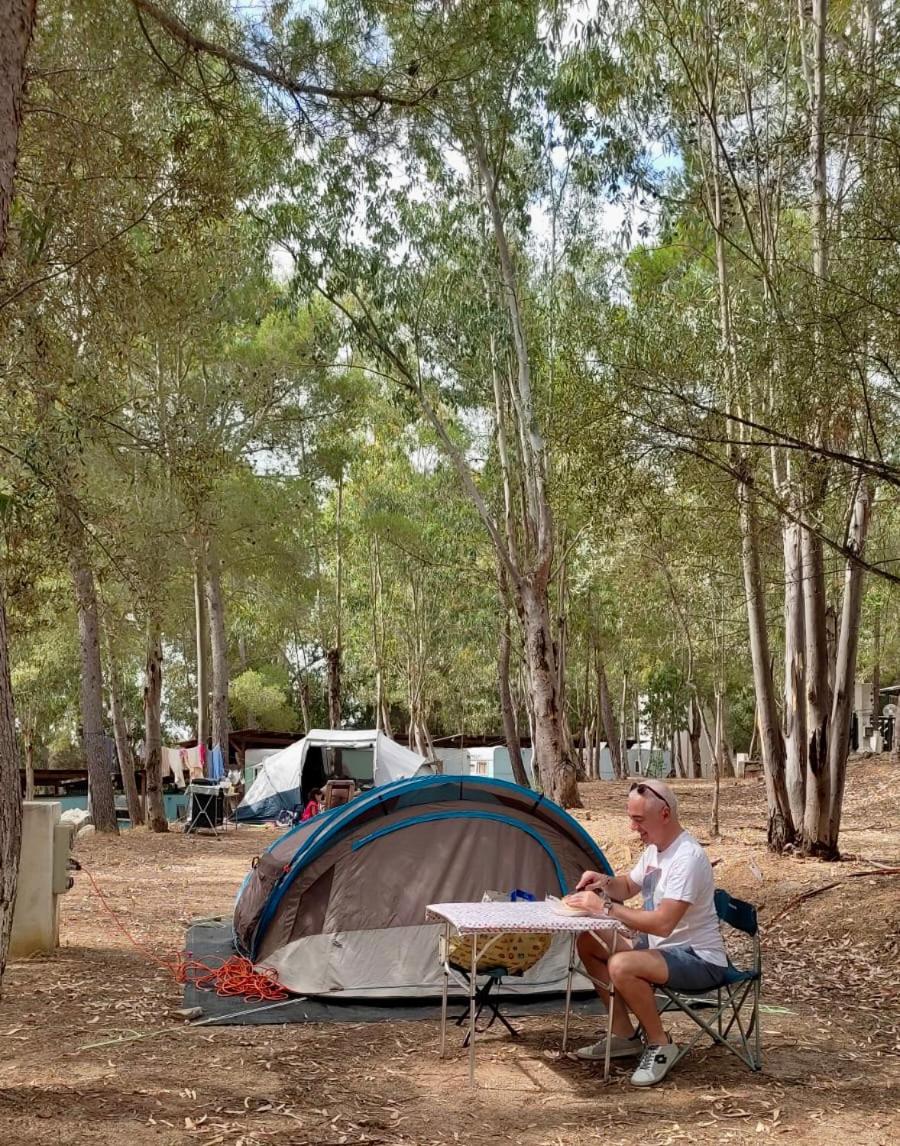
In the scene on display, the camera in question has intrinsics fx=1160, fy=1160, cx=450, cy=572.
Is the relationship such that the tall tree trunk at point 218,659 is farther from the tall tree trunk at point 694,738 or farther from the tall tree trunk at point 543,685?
the tall tree trunk at point 694,738

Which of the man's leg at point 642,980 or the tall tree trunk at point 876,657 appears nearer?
the man's leg at point 642,980

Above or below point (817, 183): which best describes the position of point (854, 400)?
below

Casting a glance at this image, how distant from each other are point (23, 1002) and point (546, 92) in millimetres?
11016

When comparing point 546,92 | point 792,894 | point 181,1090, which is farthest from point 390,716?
point 181,1090

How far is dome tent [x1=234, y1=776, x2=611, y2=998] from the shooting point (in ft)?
20.9

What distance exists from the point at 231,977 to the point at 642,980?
2759 mm

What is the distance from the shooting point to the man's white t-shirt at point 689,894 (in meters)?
4.73

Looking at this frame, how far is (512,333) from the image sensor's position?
1474 cm

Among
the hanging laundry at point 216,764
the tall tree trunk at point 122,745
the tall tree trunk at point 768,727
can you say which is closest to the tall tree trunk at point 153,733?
the tall tree trunk at point 122,745

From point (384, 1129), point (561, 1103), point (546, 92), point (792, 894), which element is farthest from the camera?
point (546, 92)

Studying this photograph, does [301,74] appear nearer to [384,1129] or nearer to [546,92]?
[384,1129]

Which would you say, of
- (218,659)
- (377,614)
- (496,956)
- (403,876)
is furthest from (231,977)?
(377,614)

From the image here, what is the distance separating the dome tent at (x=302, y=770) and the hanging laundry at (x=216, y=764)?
642mm

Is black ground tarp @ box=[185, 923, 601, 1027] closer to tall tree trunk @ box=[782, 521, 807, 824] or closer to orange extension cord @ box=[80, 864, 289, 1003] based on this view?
orange extension cord @ box=[80, 864, 289, 1003]
